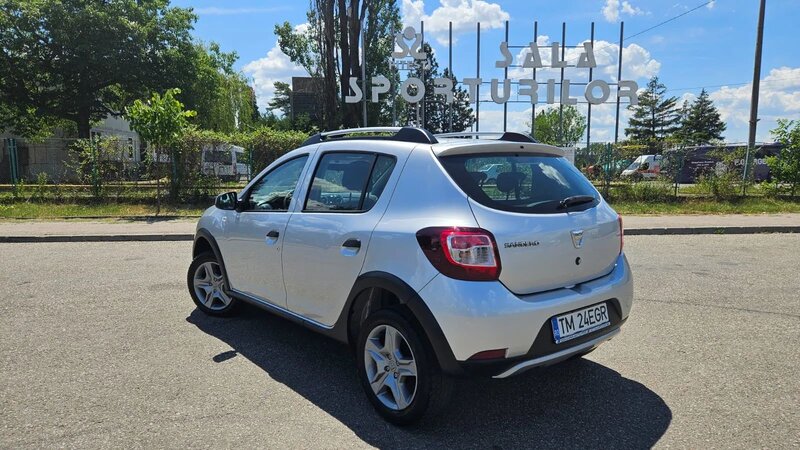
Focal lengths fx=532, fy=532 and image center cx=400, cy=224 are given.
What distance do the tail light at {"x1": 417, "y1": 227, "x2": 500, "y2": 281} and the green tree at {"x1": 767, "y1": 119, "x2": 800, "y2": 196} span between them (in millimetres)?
17909

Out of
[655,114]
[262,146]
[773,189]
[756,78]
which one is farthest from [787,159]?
[655,114]

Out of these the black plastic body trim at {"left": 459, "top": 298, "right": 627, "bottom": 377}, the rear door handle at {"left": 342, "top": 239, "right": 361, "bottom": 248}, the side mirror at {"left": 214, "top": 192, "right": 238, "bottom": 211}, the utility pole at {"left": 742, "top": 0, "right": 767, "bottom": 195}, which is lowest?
the black plastic body trim at {"left": 459, "top": 298, "right": 627, "bottom": 377}

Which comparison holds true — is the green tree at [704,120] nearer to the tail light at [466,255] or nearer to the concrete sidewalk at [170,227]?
the concrete sidewalk at [170,227]

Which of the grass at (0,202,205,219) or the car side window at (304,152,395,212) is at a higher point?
the car side window at (304,152,395,212)

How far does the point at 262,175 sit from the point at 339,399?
6.94 feet

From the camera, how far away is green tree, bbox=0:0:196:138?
29578 mm

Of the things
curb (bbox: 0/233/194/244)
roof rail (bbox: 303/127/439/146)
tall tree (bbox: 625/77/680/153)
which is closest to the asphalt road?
roof rail (bbox: 303/127/439/146)

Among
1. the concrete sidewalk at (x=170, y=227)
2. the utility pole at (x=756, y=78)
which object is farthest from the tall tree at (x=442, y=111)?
the concrete sidewalk at (x=170, y=227)

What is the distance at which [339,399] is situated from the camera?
11.5 feet

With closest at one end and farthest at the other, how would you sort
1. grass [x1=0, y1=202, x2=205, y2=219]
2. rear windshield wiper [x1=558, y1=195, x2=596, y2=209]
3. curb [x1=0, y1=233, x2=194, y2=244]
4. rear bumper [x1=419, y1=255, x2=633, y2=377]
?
rear bumper [x1=419, y1=255, x2=633, y2=377]
rear windshield wiper [x1=558, y1=195, x2=596, y2=209]
curb [x1=0, y1=233, x2=194, y2=244]
grass [x1=0, y1=202, x2=205, y2=219]

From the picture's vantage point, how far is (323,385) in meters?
3.73

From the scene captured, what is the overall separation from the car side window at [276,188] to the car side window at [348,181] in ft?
0.96

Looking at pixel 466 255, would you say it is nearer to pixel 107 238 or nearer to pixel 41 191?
pixel 107 238

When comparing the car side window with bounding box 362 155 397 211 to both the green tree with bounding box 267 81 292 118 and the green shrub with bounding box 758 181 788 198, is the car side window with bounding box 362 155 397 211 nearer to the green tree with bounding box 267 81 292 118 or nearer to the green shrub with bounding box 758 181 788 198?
the green shrub with bounding box 758 181 788 198
